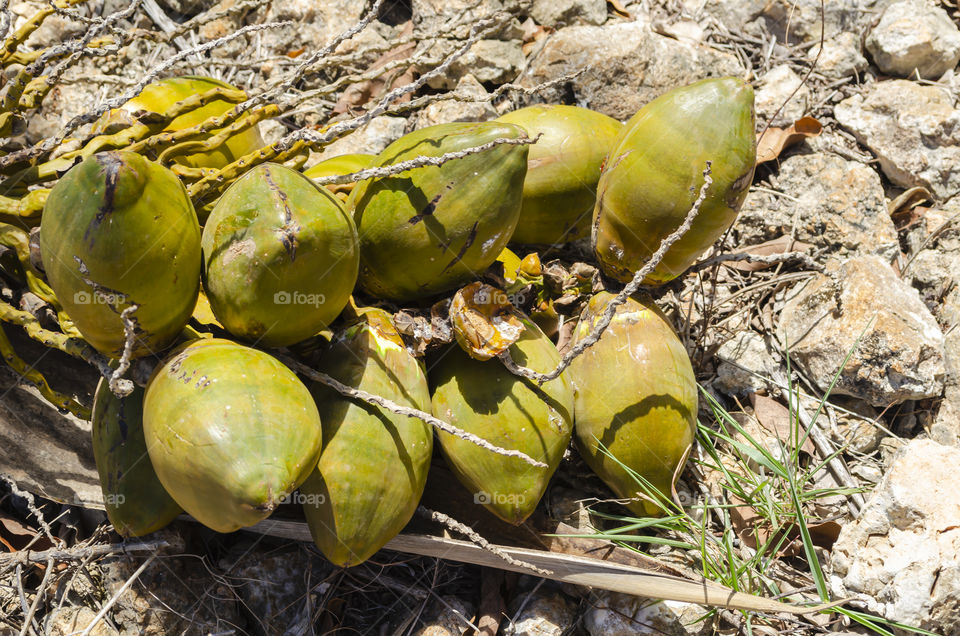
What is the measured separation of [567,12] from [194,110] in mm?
1725

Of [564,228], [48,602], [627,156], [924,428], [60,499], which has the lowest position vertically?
[924,428]

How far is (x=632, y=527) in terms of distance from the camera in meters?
2.22

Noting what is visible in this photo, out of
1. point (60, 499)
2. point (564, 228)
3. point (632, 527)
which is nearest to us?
point (632, 527)

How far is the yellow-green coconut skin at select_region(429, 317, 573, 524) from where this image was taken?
2.09 meters

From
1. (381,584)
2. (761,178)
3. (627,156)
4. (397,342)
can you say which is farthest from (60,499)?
(761,178)

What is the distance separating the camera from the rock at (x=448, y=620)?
88.2 inches

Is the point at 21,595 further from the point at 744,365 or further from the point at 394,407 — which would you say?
the point at 744,365

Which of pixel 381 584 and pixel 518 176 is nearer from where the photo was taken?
pixel 518 176

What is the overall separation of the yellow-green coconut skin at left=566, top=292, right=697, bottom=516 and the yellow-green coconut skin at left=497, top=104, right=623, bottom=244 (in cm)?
39

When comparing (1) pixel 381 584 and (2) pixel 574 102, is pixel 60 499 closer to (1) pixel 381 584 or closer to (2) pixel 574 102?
(1) pixel 381 584

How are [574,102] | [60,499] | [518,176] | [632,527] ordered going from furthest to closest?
1. [574,102]
2. [60,499]
3. [632,527]
4. [518,176]

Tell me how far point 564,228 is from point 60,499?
5.72 feet

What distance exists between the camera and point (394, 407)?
1925 millimetres

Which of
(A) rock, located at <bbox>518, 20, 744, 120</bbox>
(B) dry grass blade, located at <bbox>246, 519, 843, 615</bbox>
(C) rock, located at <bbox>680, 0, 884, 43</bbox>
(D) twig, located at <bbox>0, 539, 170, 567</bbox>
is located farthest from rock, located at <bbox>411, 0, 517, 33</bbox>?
(D) twig, located at <bbox>0, 539, 170, 567</bbox>
